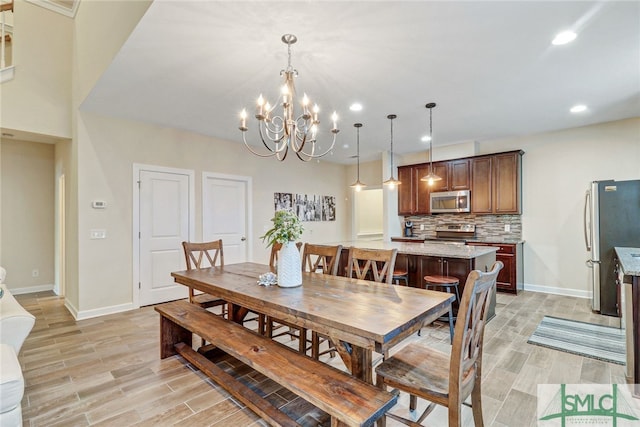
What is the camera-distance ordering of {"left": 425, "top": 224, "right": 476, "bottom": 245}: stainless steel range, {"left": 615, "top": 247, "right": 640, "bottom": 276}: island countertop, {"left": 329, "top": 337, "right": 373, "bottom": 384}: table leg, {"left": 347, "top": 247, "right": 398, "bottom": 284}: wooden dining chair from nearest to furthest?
{"left": 329, "top": 337, "right": 373, "bottom": 384}: table leg, {"left": 615, "top": 247, "right": 640, "bottom": 276}: island countertop, {"left": 347, "top": 247, "right": 398, "bottom": 284}: wooden dining chair, {"left": 425, "top": 224, "right": 476, "bottom": 245}: stainless steel range

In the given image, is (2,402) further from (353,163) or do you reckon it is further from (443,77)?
(353,163)

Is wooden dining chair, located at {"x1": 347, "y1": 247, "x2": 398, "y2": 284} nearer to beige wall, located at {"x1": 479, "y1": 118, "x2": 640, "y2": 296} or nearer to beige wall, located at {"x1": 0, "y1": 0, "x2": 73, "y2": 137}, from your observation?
beige wall, located at {"x1": 479, "y1": 118, "x2": 640, "y2": 296}

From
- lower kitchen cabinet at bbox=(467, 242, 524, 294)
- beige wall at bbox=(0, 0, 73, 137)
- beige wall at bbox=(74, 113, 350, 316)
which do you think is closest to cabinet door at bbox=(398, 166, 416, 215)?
lower kitchen cabinet at bbox=(467, 242, 524, 294)

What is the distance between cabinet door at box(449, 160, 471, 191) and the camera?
5.57 meters

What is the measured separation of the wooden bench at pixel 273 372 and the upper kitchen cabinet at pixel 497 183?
15.5 ft

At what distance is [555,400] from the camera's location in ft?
6.96

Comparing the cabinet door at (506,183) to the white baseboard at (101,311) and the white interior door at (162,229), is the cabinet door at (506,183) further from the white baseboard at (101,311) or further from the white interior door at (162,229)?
the white baseboard at (101,311)

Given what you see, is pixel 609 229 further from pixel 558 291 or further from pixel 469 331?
pixel 469 331

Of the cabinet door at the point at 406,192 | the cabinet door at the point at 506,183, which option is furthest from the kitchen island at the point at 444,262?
the cabinet door at the point at 406,192

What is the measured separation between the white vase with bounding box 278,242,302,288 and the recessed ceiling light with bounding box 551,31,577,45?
8.57ft

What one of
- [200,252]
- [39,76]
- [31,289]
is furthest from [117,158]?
[31,289]

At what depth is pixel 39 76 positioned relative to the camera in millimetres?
3826

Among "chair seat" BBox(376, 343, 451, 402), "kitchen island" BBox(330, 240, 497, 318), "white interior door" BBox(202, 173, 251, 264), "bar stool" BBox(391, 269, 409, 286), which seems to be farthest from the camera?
"white interior door" BBox(202, 173, 251, 264)

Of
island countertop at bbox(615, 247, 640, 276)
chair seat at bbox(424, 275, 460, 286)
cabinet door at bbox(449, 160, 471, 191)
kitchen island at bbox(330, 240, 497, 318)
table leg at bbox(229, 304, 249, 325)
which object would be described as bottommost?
table leg at bbox(229, 304, 249, 325)
